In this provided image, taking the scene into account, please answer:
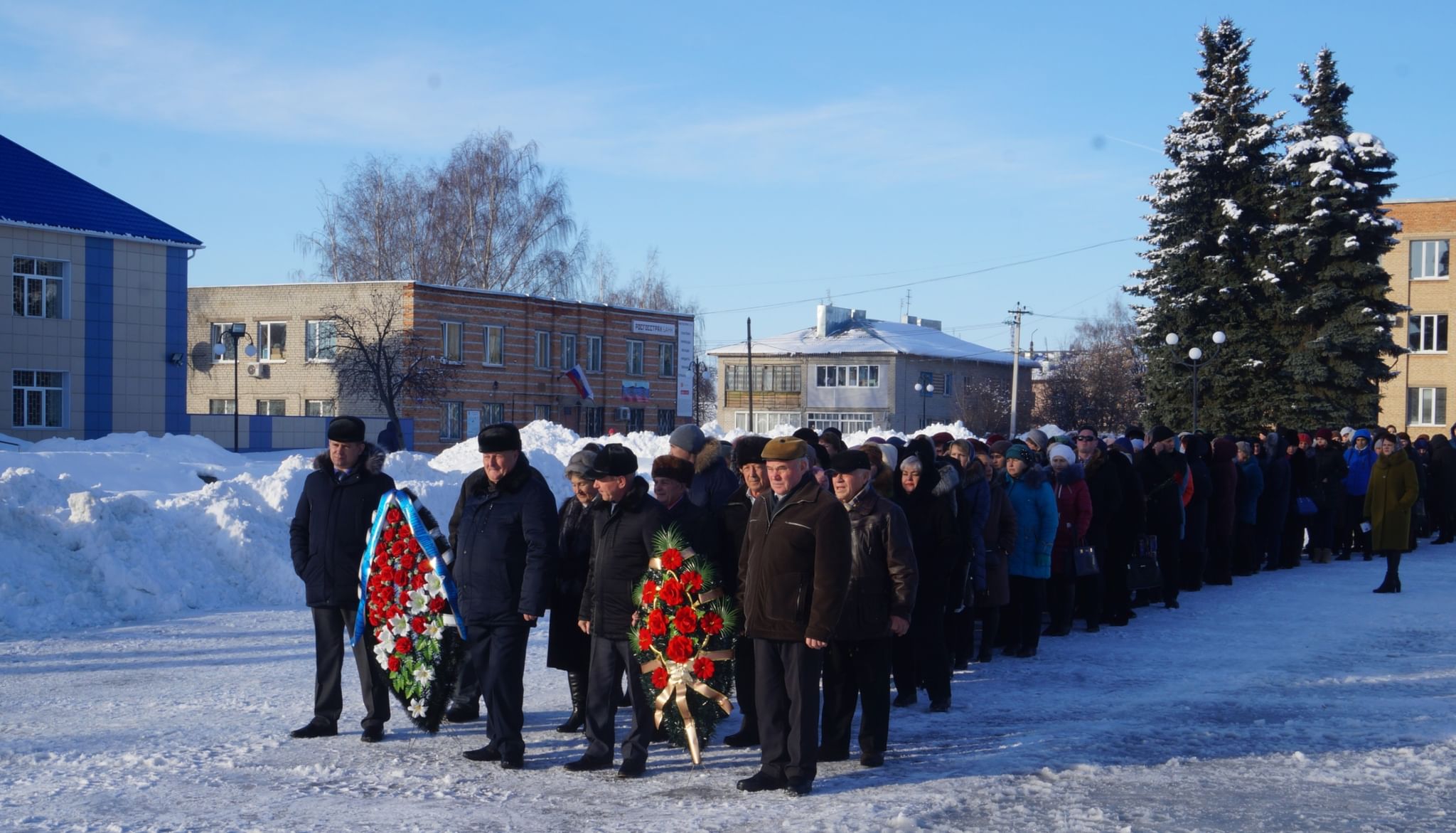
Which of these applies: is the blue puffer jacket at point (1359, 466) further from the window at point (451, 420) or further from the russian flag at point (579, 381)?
the russian flag at point (579, 381)

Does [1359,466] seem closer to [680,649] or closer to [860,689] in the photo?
[860,689]

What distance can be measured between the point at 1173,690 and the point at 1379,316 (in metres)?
33.1

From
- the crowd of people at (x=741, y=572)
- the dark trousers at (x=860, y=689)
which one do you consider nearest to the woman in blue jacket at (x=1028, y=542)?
the crowd of people at (x=741, y=572)

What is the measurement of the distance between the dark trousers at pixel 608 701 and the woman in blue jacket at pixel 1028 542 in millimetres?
Result: 4790

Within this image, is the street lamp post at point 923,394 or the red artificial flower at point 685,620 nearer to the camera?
the red artificial flower at point 685,620

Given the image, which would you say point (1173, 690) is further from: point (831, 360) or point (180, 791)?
point (831, 360)

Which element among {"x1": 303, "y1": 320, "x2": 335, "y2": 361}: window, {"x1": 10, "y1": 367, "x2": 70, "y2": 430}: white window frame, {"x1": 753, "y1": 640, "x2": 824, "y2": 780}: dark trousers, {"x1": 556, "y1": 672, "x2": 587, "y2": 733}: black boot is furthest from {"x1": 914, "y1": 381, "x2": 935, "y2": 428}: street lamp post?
{"x1": 753, "y1": 640, "x2": 824, "y2": 780}: dark trousers

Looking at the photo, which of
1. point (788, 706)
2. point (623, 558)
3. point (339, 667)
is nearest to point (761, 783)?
point (788, 706)

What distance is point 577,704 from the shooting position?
8438 millimetres

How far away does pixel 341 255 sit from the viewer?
2426 inches

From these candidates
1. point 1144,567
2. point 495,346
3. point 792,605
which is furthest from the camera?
point 495,346

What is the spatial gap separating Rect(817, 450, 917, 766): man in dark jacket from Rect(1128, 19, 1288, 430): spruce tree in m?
34.0

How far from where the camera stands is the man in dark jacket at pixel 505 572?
7.30 m

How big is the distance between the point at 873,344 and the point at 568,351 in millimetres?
28091
